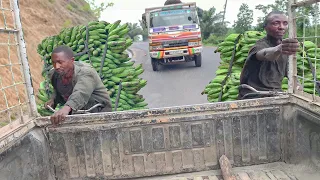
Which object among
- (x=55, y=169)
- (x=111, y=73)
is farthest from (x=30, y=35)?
(x=55, y=169)

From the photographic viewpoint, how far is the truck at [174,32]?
545 inches

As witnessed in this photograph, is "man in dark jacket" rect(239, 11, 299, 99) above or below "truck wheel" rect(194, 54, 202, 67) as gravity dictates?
above

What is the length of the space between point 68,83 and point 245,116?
1827 millimetres

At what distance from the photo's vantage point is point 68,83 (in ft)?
11.8

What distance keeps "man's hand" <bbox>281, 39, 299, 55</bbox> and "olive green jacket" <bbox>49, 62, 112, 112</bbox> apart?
5.68 ft

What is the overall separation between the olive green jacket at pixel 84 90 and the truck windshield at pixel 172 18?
1070 centimetres

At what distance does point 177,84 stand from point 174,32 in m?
2.81

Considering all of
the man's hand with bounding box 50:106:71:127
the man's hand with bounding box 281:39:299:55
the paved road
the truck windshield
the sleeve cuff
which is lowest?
the paved road

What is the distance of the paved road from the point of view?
31.0 feet

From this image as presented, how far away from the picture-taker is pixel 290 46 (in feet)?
8.65

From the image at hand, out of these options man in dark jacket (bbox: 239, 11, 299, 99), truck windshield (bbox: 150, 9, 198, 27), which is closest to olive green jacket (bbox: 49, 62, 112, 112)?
man in dark jacket (bbox: 239, 11, 299, 99)

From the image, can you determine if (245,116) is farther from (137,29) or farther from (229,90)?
(137,29)

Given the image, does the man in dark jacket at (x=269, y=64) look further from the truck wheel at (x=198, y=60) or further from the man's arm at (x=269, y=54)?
the truck wheel at (x=198, y=60)

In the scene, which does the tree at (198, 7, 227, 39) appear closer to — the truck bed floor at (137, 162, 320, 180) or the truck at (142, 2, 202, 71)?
the truck at (142, 2, 202, 71)
